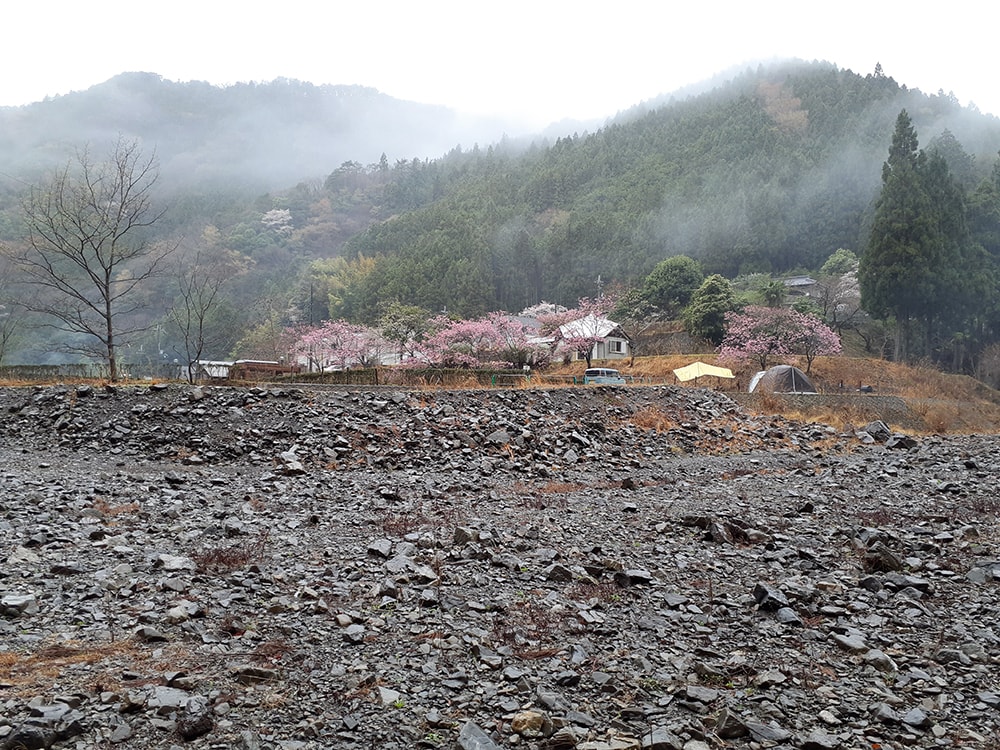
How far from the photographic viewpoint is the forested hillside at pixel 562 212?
6425 cm

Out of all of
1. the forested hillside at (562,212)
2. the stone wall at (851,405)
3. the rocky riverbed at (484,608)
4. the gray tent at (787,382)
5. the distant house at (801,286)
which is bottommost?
the stone wall at (851,405)

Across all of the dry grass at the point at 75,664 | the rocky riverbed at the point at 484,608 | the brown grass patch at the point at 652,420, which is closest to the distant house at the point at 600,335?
the brown grass patch at the point at 652,420

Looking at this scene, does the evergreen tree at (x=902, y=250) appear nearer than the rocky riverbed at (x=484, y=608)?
No

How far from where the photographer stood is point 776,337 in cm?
4066

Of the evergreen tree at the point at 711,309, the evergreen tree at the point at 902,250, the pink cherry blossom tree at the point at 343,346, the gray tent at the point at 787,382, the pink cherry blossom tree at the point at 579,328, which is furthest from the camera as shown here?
the pink cherry blossom tree at the point at 343,346

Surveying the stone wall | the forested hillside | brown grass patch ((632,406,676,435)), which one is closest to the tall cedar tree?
the forested hillside

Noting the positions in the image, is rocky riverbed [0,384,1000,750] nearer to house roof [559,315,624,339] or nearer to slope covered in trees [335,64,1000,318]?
house roof [559,315,624,339]

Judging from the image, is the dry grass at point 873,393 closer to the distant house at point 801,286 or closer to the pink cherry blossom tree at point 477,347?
the pink cherry blossom tree at point 477,347

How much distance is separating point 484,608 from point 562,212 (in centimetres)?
8586

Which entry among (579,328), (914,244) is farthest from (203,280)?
(914,244)

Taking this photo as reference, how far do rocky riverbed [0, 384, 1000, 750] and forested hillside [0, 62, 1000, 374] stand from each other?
123 feet

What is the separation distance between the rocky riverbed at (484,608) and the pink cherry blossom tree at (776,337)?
27.3 m

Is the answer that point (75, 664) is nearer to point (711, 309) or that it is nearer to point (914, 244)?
point (914, 244)

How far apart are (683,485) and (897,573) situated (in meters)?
6.44
